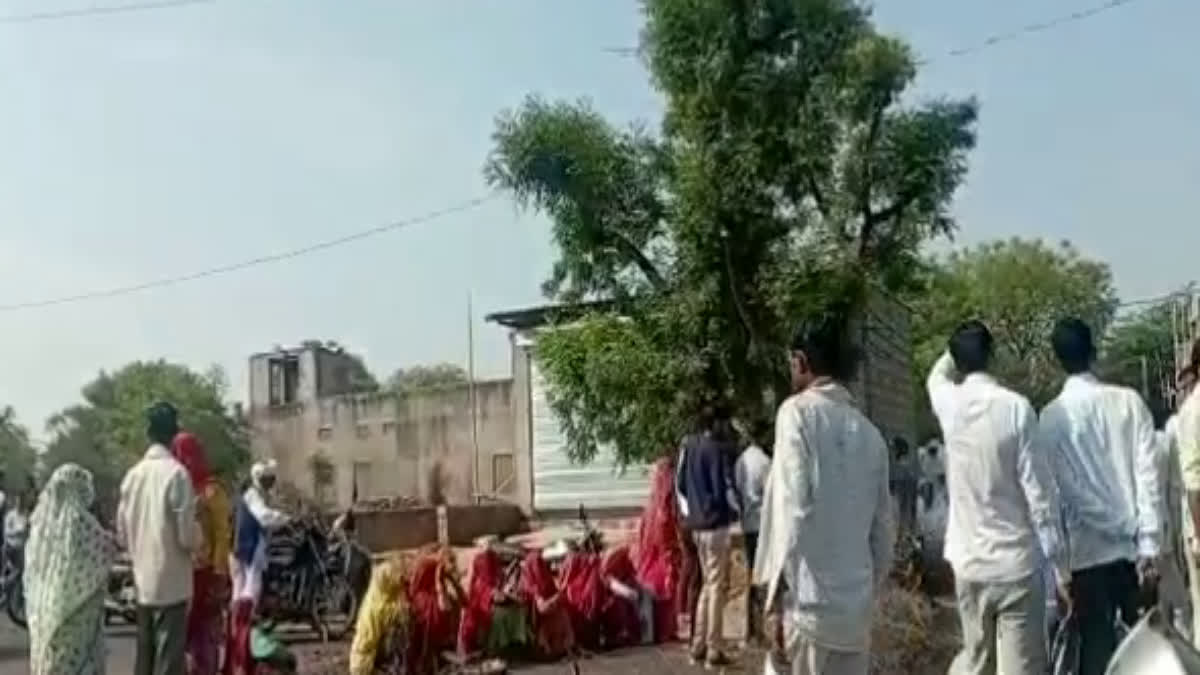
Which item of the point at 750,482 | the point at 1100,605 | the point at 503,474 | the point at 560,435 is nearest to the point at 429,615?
the point at 750,482

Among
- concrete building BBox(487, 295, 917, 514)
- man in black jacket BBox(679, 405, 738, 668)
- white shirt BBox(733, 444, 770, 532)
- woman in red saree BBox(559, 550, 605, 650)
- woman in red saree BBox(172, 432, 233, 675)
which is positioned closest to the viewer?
woman in red saree BBox(172, 432, 233, 675)

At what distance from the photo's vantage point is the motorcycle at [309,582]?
51.7 ft

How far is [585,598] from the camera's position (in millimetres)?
13492

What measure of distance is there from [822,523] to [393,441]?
34.0 metres

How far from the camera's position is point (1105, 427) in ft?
24.0

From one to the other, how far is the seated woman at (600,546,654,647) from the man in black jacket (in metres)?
1.19

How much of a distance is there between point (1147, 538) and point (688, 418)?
6.79m

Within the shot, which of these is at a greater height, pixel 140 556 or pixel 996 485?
pixel 996 485

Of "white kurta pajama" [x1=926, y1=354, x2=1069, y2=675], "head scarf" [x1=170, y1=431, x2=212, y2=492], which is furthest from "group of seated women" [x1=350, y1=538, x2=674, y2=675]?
"white kurta pajama" [x1=926, y1=354, x2=1069, y2=675]

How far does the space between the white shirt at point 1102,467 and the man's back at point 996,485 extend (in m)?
0.32

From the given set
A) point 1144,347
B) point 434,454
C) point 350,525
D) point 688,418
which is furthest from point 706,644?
point 1144,347

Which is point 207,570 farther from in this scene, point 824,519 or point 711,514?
point 824,519

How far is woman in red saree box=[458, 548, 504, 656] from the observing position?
12250mm

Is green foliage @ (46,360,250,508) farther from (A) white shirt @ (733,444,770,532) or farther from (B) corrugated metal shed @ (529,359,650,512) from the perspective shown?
(A) white shirt @ (733,444,770,532)
